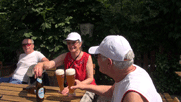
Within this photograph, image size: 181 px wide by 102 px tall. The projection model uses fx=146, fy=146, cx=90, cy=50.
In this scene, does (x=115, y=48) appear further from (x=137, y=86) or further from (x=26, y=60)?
(x=26, y=60)

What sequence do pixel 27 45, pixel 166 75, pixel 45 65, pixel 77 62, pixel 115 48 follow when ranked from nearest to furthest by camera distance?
pixel 115 48
pixel 45 65
pixel 77 62
pixel 27 45
pixel 166 75

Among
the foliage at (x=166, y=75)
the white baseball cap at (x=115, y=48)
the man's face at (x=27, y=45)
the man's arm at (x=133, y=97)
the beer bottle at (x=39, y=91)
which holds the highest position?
the white baseball cap at (x=115, y=48)

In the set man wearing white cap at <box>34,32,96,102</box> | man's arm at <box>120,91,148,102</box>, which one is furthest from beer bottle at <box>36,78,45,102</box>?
man's arm at <box>120,91,148,102</box>

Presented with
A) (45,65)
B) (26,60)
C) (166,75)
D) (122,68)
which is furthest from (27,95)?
(166,75)

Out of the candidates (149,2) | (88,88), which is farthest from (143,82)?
(149,2)

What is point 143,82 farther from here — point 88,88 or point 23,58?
point 23,58

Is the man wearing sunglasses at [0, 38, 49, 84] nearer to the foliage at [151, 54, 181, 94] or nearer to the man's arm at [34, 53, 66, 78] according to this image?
the man's arm at [34, 53, 66, 78]

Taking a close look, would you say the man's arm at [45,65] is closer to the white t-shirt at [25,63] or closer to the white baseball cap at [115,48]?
the white t-shirt at [25,63]

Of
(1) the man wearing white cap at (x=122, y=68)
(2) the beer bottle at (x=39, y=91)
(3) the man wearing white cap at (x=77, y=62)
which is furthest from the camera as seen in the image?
(3) the man wearing white cap at (x=77, y=62)

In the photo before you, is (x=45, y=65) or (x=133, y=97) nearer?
(x=133, y=97)

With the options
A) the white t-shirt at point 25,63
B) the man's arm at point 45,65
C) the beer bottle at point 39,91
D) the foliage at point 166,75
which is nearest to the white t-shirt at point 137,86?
the beer bottle at point 39,91

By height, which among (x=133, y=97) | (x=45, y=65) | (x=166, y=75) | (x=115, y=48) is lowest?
(x=166, y=75)

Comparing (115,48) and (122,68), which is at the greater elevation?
(115,48)

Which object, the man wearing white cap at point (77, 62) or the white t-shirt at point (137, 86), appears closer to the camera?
→ the white t-shirt at point (137, 86)
